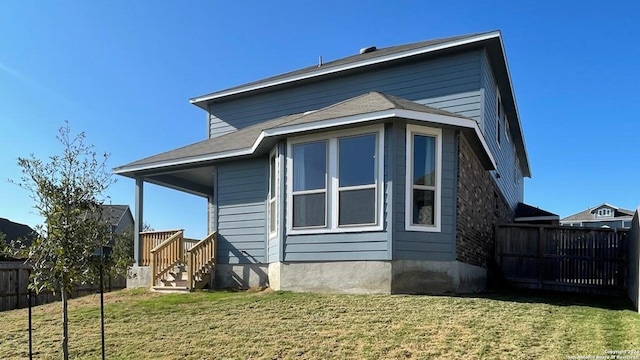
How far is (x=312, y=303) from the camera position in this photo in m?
8.09

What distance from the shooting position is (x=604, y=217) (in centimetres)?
4238

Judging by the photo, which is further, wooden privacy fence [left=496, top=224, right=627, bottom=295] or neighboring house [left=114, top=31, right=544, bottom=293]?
wooden privacy fence [left=496, top=224, right=627, bottom=295]

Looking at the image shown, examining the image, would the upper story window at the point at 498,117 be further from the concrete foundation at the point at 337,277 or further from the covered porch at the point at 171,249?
the covered porch at the point at 171,249

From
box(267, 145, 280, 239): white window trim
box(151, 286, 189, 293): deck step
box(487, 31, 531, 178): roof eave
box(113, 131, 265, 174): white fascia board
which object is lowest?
box(151, 286, 189, 293): deck step

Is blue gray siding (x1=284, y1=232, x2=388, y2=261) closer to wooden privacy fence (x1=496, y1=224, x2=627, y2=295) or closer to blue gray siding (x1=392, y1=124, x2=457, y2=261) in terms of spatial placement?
blue gray siding (x1=392, y1=124, x2=457, y2=261)

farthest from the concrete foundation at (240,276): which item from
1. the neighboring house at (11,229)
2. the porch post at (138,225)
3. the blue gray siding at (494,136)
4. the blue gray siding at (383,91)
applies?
the neighboring house at (11,229)

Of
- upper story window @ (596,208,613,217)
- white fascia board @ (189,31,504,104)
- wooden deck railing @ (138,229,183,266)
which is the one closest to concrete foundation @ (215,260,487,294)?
wooden deck railing @ (138,229,183,266)

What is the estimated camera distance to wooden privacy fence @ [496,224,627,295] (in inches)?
438

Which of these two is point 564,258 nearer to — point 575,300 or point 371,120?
point 575,300

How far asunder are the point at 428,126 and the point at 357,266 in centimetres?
289

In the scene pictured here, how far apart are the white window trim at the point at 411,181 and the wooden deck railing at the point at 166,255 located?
6010 millimetres

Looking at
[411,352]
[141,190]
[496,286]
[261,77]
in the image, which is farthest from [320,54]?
[411,352]

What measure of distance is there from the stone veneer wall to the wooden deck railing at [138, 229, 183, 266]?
285 inches

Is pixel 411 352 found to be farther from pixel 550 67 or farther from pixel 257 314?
pixel 550 67
